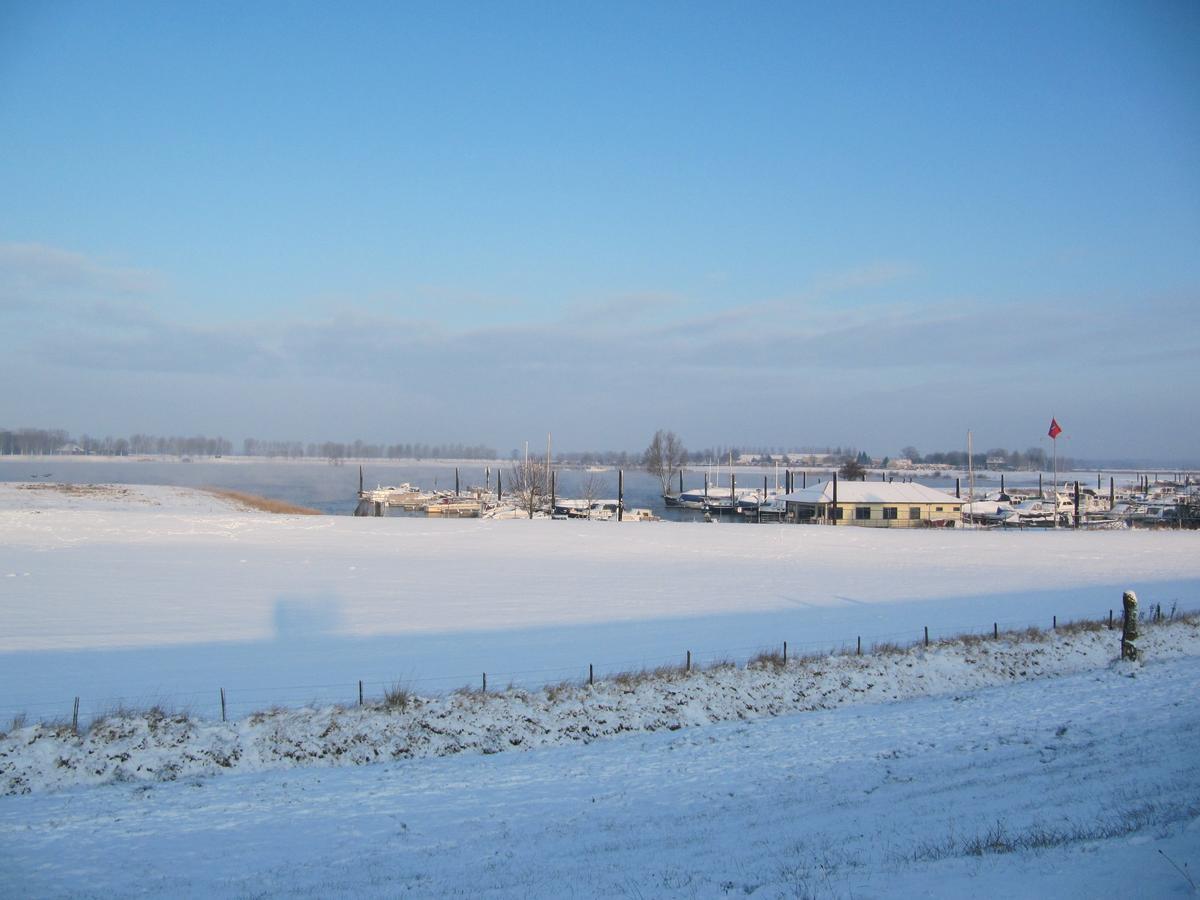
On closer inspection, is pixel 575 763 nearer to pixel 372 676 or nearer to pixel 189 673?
pixel 372 676

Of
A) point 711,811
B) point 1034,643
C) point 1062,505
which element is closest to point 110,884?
point 711,811

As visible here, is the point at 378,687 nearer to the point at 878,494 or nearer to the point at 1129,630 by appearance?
the point at 1129,630

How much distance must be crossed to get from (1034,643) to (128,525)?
130ft

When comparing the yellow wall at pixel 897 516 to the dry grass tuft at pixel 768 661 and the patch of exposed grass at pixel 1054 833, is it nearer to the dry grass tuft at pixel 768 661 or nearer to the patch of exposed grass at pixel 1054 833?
the dry grass tuft at pixel 768 661

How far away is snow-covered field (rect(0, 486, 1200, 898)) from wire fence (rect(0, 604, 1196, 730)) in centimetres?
13

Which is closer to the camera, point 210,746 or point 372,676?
point 210,746

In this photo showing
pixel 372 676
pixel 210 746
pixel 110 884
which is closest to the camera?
pixel 110 884

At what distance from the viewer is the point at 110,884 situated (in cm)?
721

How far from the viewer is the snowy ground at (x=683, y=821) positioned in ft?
23.4

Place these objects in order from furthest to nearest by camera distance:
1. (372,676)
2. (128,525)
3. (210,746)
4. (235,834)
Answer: (128,525)
(372,676)
(210,746)
(235,834)

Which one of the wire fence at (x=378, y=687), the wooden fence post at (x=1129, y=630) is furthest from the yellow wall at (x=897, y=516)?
the wooden fence post at (x=1129, y=630)

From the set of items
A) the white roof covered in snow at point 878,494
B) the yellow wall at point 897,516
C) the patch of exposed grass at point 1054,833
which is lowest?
the yellow wall at point 897,516

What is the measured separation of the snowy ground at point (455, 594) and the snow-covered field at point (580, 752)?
19 cm

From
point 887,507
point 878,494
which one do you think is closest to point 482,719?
point 887,507
